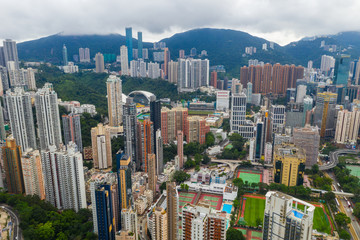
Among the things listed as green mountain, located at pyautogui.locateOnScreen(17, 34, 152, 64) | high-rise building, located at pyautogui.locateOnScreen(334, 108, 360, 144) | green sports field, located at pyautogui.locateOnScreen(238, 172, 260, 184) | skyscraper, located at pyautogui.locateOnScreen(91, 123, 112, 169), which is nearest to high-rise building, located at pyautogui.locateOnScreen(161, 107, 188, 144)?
skyscraper, located at pyautogui.locateOnScreen(91, 123, 112, 169)

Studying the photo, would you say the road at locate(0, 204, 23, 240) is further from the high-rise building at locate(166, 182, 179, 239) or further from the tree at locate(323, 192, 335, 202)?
the tree at locate(323, 192, 335, 202)

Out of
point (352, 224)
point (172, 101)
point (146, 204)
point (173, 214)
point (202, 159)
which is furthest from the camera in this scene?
point (172, 101)

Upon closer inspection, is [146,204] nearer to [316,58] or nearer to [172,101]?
[172,101]

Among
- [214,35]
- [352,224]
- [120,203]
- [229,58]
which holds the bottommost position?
[352,224]

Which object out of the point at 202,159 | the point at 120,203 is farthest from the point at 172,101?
the point at 120,203

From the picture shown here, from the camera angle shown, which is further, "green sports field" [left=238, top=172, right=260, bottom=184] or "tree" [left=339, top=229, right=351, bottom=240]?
"green sports field" [left=238, top=172, right=260, bottom=184]

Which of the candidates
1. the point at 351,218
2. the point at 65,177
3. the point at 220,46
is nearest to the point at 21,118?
the point at 65,177
